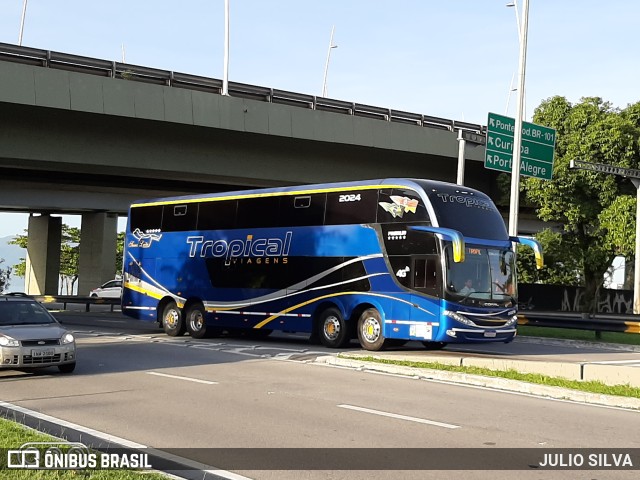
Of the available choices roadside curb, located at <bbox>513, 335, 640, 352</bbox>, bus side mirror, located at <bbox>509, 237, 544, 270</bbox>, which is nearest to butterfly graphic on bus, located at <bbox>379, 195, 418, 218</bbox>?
bus side mirror, located at <bbox>509, 237, 544, 270</bbox>

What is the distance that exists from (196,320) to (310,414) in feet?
50.7

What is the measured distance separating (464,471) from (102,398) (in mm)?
6507

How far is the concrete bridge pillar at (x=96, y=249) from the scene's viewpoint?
6253 cm

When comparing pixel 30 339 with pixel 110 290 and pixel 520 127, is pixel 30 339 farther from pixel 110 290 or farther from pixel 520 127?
pixel 110 290

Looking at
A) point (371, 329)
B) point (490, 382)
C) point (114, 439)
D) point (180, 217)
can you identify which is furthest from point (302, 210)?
point (114, 439)

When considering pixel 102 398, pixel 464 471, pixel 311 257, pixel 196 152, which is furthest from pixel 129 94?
pixel 464 471

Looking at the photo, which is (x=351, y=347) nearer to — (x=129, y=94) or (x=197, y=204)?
(x=197, y=204)

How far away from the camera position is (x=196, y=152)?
35.3 metres

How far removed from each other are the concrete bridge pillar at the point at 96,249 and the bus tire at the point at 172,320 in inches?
1416

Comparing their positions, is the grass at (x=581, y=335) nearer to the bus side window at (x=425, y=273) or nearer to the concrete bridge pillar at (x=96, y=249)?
the bus side window at (x=425, y=273)

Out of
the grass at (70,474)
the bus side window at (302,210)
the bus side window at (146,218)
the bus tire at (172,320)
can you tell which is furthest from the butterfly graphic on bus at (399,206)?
the grass at (70,474)

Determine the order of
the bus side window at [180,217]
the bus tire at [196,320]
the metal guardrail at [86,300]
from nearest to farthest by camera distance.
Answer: the bus tire at [196,320] → the bus side window at [180,217] → the metal guardrail at [86,300]

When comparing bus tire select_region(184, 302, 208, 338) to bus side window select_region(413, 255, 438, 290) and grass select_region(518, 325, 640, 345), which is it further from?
grass select_region(518, 325, 640, 345)

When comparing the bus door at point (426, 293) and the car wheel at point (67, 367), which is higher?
the bus door at point (426, 293)
